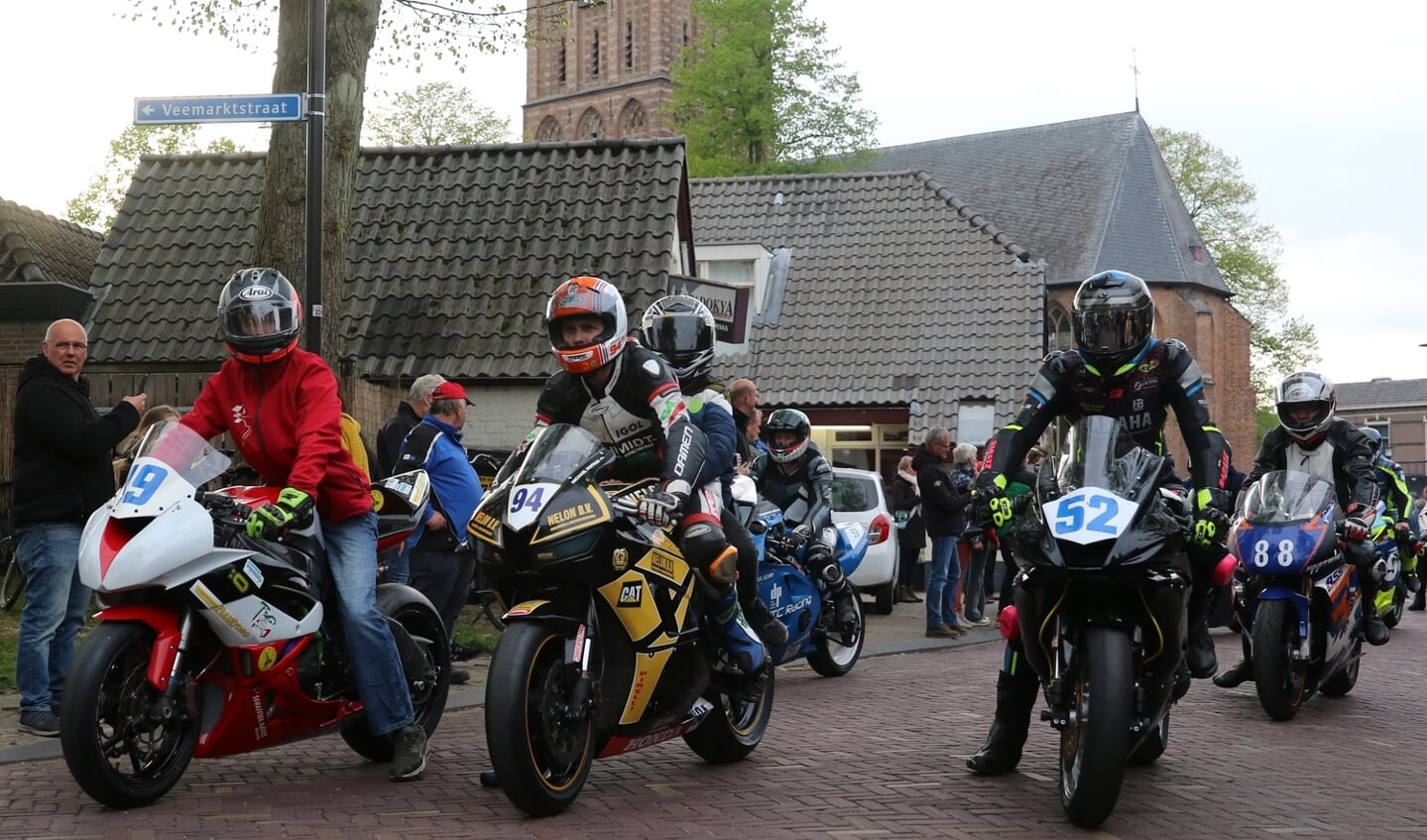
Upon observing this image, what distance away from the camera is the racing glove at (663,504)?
5.52 meters

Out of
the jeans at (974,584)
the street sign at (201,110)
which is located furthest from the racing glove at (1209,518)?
the jeans at (974,584)

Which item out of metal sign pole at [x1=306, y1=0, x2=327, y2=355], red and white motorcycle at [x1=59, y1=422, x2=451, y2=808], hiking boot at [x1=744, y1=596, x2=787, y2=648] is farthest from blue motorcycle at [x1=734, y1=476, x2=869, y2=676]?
red and white motorcycle at [x1=59, y1=422, x2=451, y2=808]

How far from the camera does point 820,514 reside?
10406 millimetres

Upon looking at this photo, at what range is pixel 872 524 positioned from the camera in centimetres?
1672

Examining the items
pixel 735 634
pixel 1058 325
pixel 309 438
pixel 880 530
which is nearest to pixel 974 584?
Result: pixel 880 530

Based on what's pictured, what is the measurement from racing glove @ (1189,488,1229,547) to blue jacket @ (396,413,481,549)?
5.30 metres

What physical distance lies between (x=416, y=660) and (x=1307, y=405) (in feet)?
18.3

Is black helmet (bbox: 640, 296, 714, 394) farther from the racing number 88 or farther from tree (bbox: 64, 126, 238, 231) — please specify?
tree (bbox: 64, 126, 238, 231)

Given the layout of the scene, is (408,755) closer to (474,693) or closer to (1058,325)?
(474,693)

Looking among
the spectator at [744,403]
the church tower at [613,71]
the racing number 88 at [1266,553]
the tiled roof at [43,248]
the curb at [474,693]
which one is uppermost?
the church tower at [613,71]

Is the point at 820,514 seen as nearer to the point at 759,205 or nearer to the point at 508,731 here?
the point at 508,731

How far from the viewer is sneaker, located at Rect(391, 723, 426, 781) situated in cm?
619

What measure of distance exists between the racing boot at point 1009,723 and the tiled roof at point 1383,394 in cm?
12814

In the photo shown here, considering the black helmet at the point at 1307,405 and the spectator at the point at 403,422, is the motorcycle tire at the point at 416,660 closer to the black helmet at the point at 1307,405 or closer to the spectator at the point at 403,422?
the spectator at the point at 403,422
